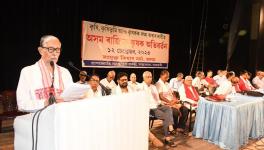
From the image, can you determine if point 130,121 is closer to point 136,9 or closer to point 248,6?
point 136,9

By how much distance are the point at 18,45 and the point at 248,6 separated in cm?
857

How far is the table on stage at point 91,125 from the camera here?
4.70ft

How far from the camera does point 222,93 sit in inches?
194

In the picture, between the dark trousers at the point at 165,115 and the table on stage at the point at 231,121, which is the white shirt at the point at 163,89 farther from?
the table on stage at the point at 231,121

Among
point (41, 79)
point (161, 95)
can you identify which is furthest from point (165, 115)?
point (41, 79)

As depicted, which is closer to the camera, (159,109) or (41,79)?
(41,79)

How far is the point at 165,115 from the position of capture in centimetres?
435

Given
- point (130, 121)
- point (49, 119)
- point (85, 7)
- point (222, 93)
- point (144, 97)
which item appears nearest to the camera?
point (49, 119)

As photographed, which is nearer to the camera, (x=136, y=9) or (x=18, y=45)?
(x=18, y=45)

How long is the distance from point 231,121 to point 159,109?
4.06 ft

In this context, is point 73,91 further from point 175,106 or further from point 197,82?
point 197,82

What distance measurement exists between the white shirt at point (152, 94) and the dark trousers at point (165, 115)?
0.15m

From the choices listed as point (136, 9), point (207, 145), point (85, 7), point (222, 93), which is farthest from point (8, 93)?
point (136, 9)

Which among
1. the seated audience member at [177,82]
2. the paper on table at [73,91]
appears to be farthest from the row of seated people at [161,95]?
the paper on table at [73,91]
